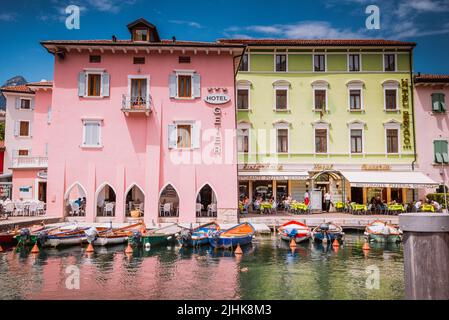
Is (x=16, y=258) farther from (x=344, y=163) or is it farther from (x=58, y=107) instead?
(x=344, y=163)

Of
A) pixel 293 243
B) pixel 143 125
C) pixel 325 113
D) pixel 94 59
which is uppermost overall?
pixel 94 59

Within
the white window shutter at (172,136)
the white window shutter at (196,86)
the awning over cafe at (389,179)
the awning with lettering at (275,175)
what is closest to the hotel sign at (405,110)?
the awning over cafe at (389,179)

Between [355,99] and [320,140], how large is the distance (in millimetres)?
4266

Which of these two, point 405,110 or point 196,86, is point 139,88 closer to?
point 196,86

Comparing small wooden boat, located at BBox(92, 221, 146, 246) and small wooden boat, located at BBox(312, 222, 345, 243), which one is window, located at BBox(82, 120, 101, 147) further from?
small wooden boat, located at BBox(312, 222, 345, 243)

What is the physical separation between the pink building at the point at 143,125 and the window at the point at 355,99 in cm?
1106

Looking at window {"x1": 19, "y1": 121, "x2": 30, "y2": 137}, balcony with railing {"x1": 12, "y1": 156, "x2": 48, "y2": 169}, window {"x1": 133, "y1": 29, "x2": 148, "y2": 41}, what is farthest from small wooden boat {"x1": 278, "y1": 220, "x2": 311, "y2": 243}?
window {"x1": 19, "y1": 121, "x2": 30, "y2": 137}

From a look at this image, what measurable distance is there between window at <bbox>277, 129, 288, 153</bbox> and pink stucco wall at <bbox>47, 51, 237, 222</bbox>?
290 inches

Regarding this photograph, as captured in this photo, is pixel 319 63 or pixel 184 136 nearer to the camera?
pixel 184 136

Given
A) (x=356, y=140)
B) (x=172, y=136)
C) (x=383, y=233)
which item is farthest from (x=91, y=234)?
(x=356, y=140)

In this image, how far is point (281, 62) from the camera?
1118 inches

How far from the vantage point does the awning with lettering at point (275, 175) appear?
83.7ft

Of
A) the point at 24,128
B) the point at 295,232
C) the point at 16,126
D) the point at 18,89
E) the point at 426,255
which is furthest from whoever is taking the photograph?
the point at 18,89
